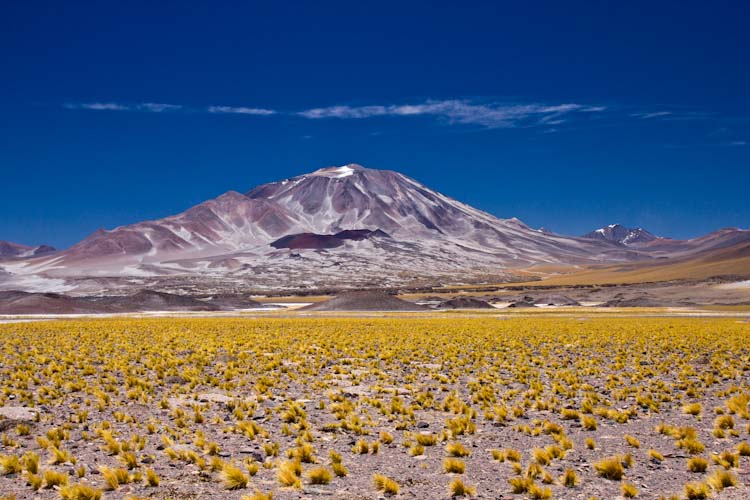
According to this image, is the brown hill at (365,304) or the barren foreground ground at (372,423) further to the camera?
the brown hill at (365,304)

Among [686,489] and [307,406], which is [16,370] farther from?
[686,489]

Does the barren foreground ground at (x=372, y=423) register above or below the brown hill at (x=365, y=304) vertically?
below

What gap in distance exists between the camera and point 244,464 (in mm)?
9438

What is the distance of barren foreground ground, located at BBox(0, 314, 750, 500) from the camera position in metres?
8.54

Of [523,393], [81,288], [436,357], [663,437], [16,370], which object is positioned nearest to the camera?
[663,437]

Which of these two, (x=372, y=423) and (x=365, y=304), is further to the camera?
(x=365, y=304)

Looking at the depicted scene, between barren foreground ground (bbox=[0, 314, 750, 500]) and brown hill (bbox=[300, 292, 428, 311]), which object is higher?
brown hill (bbox=[300, 292, 428, 311])

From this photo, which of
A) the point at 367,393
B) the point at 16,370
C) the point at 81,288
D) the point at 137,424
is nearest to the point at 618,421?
the point at 367,393

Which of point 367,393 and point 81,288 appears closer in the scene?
point 367,393

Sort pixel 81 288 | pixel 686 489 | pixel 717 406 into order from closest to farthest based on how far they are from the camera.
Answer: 1. pixel 686 489
2. pixel 717 406
3. pixel 81 288

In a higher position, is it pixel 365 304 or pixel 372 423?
pixel 365 304

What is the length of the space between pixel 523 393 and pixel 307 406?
5.50 metres

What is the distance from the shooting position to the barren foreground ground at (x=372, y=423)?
854 centimetres

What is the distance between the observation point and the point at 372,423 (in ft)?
40.1
